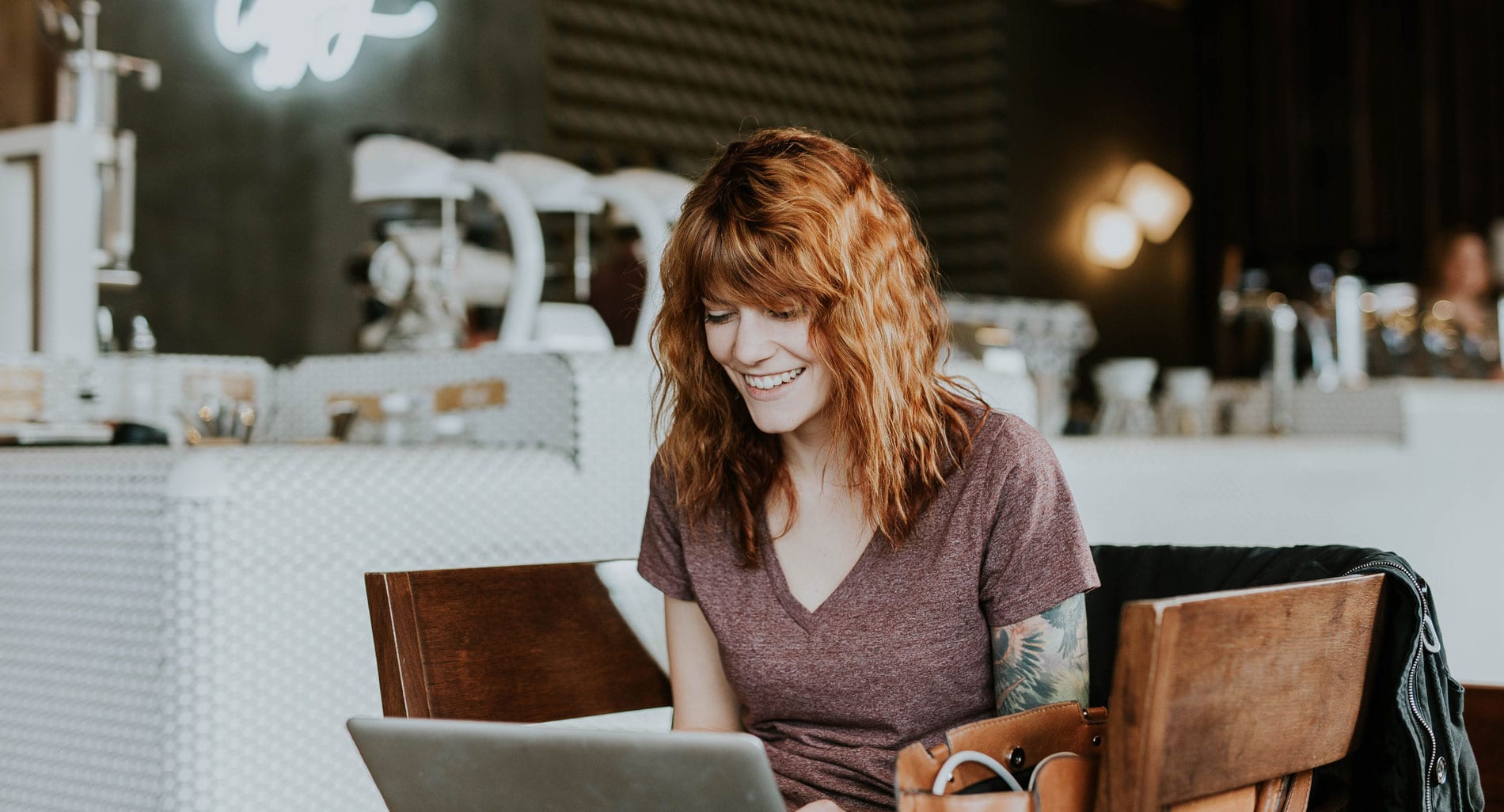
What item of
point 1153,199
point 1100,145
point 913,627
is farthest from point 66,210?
point 1153,199

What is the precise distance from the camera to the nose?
1272mm

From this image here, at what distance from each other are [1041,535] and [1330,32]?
6883 mm

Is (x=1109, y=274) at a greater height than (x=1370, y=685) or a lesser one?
greater

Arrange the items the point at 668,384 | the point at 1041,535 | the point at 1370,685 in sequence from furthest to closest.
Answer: the point at 668,384 < the point at 1041,535 < the point at 1370,685

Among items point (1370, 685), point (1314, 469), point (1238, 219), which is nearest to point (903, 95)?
point (1238, 219)

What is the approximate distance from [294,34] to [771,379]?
2.77 meters

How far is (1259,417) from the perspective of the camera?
11.7 ft

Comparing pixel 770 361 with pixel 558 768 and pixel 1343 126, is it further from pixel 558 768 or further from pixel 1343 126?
pixel 1343 126

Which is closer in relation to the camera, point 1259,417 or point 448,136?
point 1259,417

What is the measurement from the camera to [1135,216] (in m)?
7.20

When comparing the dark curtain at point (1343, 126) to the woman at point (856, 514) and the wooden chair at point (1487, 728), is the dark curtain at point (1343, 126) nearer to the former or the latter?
the wooden chair at point (1487, 728)

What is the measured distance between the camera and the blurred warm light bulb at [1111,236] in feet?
22.9

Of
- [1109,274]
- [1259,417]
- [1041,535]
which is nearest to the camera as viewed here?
[1041,535]

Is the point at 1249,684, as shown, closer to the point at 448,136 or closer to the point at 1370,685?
the point at 1370,685
